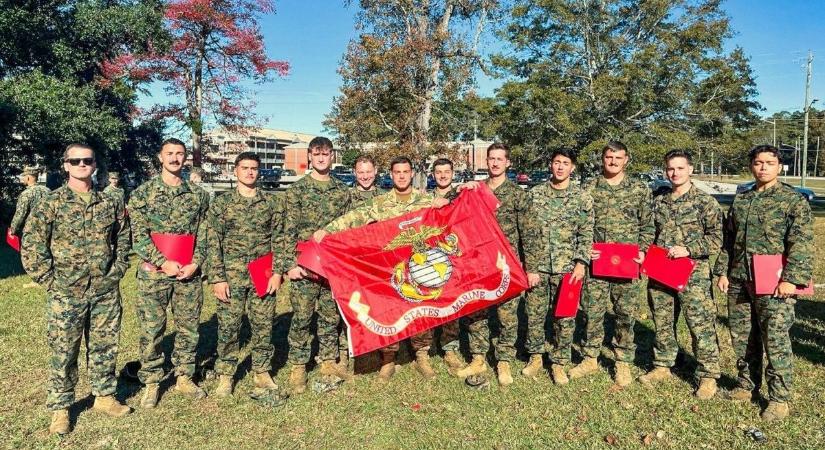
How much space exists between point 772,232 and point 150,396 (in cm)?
605

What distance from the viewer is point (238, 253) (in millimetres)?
5160

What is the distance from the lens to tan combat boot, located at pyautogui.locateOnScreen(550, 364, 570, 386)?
555 cm

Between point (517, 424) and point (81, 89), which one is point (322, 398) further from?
point (81, 89)

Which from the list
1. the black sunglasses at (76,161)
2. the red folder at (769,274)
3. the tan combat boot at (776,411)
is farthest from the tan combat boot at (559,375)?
the black sunglasses at (76,161)

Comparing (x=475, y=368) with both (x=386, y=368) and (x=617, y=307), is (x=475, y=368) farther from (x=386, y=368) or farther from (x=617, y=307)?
(x=617, y=307)

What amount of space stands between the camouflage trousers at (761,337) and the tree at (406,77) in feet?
41.7

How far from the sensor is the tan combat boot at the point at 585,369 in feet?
18.7

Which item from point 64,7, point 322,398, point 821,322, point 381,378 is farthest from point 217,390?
point 64,7

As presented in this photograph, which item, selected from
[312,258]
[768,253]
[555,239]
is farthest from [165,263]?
[768,253]

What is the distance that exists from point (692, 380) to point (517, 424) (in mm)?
2221

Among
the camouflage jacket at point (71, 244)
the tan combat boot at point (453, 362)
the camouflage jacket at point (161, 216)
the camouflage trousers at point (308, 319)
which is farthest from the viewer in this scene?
the tan combat boot at point (453, 362)

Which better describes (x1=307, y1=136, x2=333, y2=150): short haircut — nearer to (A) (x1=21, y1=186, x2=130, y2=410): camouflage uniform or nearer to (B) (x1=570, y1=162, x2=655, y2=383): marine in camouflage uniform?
(A) (x1=21, y1=186, x2=130, y2=410): camouflage uniform

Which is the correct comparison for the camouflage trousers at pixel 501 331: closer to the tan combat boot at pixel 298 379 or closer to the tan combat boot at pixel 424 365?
the tan combat boot at pixel 424 365

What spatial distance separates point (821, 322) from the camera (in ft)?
24.8
